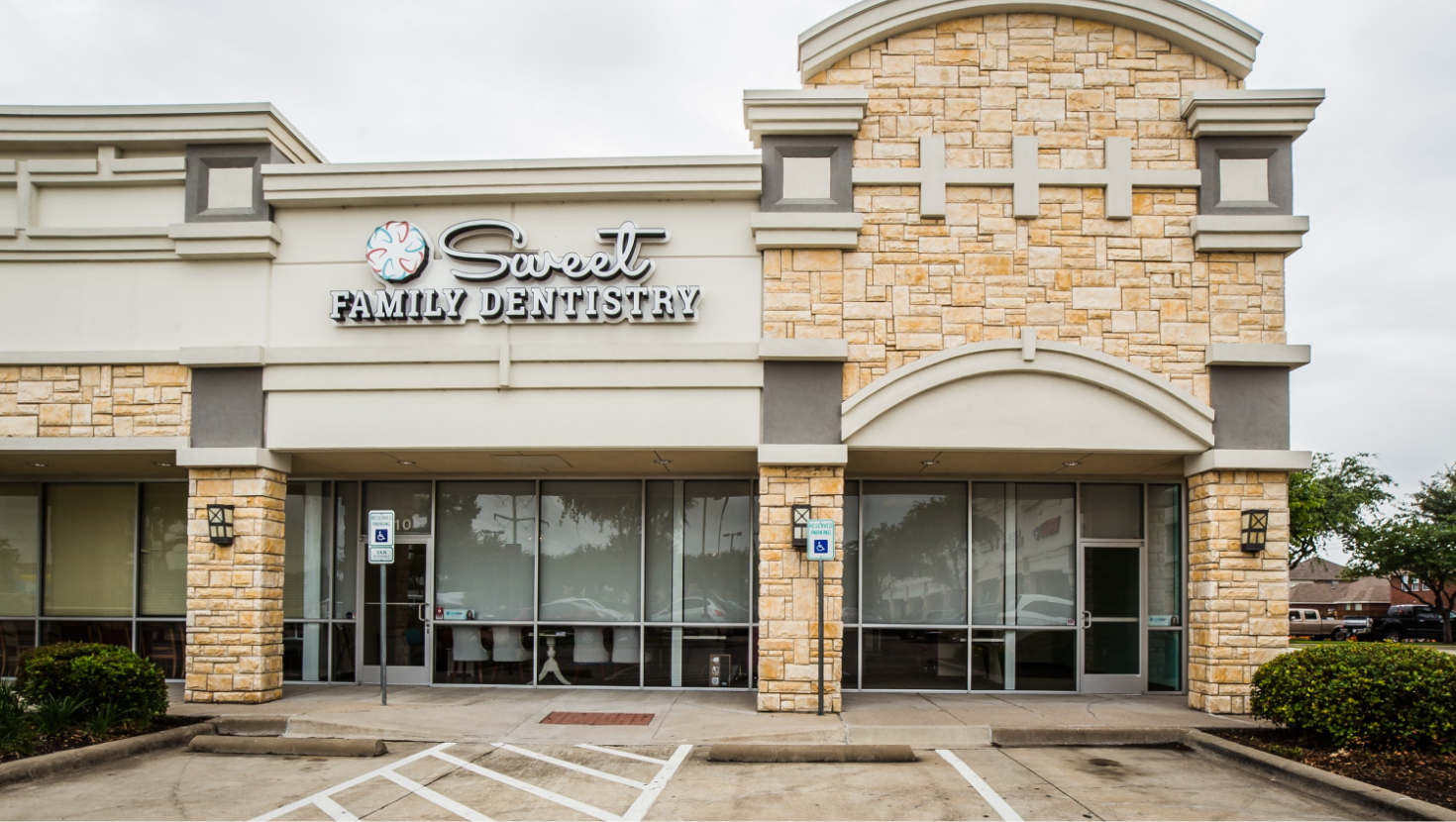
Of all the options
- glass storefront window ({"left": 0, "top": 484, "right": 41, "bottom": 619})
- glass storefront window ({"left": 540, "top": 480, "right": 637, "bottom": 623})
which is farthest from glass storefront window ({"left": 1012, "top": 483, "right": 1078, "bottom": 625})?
glass storefront window ({"left": 0, "top": 484, "right": 41, "bottom": 619})

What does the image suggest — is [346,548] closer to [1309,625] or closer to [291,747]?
[291,747]

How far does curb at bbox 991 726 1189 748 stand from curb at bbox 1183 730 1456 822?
0.37 metres

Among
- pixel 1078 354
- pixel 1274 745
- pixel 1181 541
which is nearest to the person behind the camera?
pixel 1274 745

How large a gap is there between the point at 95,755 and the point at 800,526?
800 centimetres

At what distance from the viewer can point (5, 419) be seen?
13.8m

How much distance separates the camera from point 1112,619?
49.9 ft

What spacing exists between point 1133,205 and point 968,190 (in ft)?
7.11

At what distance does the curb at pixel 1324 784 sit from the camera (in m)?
8.13

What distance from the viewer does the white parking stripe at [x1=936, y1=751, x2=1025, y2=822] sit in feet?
27.8

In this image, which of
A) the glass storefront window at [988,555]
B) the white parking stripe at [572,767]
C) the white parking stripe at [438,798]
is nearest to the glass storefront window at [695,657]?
the glass storefront window at [988,555]

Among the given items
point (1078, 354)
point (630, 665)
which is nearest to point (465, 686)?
point (630, 665)

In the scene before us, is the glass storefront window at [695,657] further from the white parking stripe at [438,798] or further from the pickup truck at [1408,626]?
the pickup truck at [1408,626]

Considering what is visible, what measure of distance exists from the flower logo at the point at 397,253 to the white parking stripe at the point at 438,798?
6583 millimetres

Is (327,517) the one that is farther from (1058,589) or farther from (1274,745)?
(1274,745)
